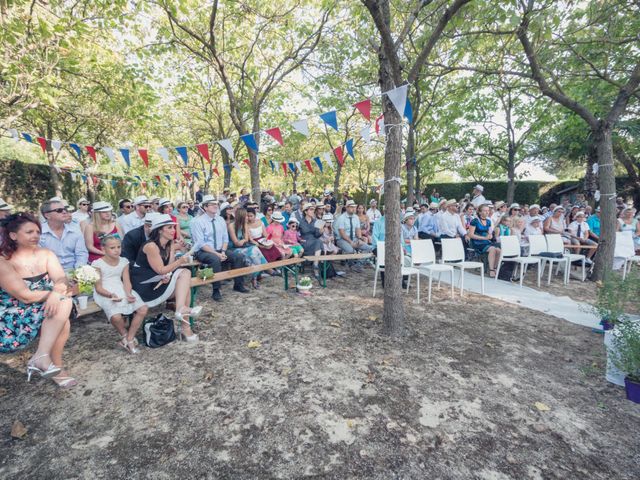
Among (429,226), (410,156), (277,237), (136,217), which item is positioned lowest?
(277,237)

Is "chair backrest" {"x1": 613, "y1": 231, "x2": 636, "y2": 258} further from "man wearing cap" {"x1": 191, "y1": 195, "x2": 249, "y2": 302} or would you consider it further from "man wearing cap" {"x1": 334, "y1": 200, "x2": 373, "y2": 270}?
"man wearing cap" {"x1": 191, "y1": 195, "x2": 249, "y2": 302}

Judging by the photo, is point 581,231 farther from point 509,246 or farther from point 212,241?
point 212,241

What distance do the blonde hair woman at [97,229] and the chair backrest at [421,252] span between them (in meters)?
5.03

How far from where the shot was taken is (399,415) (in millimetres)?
2475

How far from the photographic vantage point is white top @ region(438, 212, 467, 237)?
7.63m

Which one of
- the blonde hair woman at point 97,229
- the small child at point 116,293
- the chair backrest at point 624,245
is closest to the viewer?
the small child at point 116,293

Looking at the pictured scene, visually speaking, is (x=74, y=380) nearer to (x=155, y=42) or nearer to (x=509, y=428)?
(x=509, y=428)

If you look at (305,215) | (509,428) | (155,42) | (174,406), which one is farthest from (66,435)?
(155,42)

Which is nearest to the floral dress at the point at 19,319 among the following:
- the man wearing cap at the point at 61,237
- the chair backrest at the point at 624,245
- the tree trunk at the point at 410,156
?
the man wearing cap at the point at 61,237

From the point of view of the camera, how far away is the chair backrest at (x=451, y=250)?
19.3 ft

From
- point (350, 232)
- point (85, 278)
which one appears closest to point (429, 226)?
point (350, 232)

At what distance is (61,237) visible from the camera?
4.00m

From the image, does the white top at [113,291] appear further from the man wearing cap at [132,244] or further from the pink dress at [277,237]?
the pink dress at [277,237]

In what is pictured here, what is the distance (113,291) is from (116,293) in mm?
47
